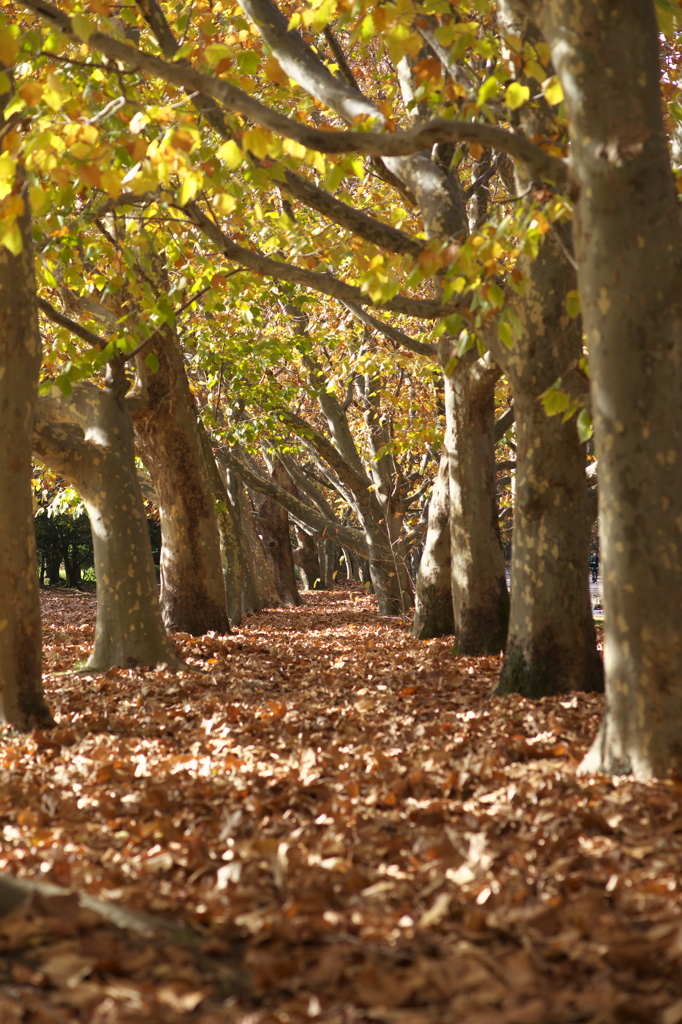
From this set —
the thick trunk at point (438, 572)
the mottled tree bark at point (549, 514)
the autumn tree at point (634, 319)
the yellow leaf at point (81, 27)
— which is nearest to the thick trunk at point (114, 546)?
the thick trunk at point (438, 572)

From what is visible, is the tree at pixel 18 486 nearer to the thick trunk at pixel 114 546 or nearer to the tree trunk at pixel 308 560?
the thick trunk at pixel 114 546

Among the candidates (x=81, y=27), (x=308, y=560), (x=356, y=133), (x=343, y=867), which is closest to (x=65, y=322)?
(x=81, y=27)

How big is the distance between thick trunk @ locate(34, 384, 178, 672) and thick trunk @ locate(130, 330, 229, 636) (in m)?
2.17

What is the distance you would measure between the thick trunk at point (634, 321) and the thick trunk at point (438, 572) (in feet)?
20.6

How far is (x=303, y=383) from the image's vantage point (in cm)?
1625

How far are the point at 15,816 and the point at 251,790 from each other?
1.12m

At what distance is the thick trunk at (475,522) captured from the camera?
8.45 metres

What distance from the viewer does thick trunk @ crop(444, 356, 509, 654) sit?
8.45 m

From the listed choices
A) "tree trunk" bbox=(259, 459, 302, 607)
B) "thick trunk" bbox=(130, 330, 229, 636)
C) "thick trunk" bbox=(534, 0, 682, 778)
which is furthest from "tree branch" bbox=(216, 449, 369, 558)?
"thick trunk" bbox=(534, 0, 682, 778)

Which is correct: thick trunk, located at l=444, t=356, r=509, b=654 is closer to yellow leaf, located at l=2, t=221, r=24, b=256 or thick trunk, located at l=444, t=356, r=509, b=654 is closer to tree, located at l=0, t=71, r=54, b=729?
tree, located at l=0, t=71, r=54, b=729

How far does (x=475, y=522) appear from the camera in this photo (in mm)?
8477

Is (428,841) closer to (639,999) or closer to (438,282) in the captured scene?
(639,999)

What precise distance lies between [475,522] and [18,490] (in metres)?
4.67

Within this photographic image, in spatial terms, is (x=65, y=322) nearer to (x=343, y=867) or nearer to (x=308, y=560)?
(x=343, y=867)
